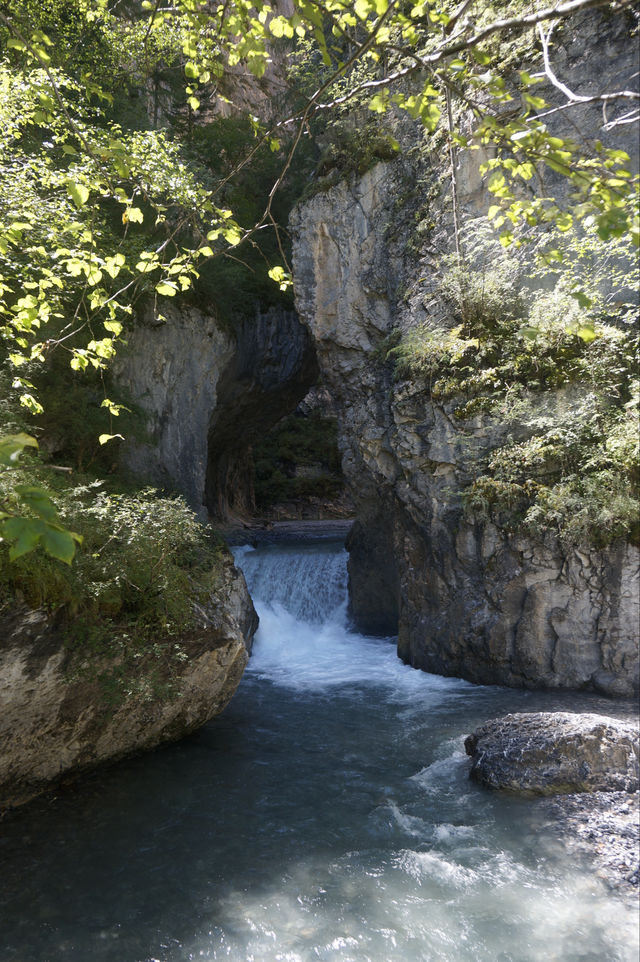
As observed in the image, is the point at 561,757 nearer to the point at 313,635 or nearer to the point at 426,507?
the point at 426,507

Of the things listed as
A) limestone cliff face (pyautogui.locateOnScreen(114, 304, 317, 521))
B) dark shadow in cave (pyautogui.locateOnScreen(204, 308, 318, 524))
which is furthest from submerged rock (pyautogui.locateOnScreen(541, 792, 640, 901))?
dark shadow in cave (pyautogui.locateOnScreen(204, 308, 318, 524))

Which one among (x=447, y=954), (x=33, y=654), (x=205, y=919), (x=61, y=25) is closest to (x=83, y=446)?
(x=33, y=654)

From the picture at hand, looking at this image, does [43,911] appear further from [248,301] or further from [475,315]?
[248,301]

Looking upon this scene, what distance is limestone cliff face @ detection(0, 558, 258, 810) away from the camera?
5.16m

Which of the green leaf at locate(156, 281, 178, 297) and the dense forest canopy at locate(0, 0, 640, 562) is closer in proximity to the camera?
the dense forest canopy at locate(0, 0, 640, 562)

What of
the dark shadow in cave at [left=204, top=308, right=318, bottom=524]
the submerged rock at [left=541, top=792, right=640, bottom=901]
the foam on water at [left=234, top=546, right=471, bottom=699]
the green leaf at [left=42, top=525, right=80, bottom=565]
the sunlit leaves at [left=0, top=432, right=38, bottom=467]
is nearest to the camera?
the green leaf at [left=42, top=525, right=80, bottom=565]

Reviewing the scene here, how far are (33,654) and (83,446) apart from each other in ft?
14.6

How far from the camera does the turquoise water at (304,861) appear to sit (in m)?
3.92

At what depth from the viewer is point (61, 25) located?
444 inches

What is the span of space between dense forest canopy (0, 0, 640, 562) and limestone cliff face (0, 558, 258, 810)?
1240 mm

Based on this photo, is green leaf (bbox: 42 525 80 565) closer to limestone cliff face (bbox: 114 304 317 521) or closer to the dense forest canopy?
the dense forest canopy

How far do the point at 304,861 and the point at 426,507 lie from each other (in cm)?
537

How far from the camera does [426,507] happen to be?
9156 millimetres

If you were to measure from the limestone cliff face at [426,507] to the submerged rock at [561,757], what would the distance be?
189 centimetres
